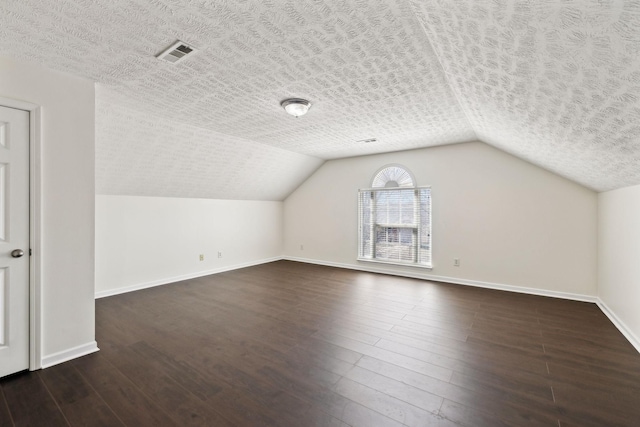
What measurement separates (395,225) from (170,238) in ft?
13.7

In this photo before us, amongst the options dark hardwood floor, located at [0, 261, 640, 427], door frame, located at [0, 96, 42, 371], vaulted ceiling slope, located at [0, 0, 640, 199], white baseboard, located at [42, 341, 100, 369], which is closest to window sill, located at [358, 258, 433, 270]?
dark hardwood floor, located at [0, 261, 640, 427]

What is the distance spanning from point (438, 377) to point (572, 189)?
3.62m

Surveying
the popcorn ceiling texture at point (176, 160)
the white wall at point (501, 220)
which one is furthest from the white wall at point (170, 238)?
the white wall at point (501, 220)

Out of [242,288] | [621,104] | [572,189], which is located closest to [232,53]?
[621,104]

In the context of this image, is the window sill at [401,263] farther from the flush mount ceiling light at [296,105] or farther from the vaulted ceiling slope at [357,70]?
the flush mount ceiling light at [296,105]

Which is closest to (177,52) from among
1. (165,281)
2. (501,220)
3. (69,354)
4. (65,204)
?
(65,204)

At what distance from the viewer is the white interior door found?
2.18 meters

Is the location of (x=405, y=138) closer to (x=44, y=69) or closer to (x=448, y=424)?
(x=448, y=424)

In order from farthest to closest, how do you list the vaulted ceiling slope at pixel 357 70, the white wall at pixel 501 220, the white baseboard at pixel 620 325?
the white wall at pixel 501 220
the white baseboard at pixel 620 325
the vaulted ceiling slope at pixel 357 70

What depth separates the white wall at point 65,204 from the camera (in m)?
2.33

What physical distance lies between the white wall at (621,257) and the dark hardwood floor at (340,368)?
22cm

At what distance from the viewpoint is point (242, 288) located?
463cm

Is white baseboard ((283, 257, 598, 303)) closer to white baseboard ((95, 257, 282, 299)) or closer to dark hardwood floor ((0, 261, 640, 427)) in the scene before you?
dark hardwood floor ((0, 261, 640, 427))

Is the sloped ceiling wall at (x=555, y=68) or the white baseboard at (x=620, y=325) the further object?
the white baseboard at (x=620, y=325)
